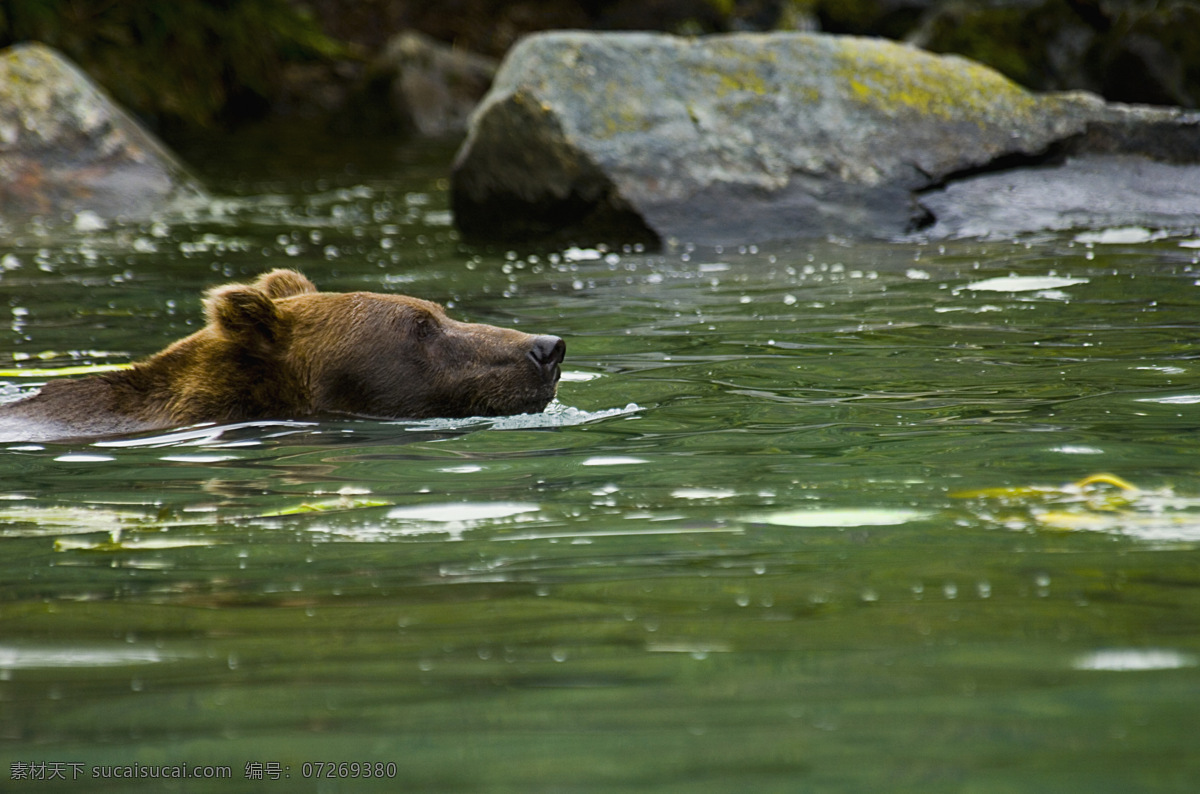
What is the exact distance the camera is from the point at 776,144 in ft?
34.7

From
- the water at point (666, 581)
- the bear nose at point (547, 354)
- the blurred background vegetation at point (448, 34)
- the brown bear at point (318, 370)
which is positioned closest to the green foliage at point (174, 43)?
the blurred background vegetation at point (448, 34)

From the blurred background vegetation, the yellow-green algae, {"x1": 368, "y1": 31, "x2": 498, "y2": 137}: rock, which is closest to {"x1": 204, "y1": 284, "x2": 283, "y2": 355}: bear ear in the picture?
the yellow-green algae

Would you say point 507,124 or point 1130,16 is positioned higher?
point 1130,16

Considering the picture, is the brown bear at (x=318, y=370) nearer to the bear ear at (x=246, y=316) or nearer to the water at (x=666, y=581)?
the bear ear at (x=246, y=316)

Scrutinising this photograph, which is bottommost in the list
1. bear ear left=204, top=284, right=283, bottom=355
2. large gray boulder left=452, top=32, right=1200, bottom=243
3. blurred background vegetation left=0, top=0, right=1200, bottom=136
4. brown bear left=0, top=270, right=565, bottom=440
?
brown bear left=0, top=270, right=565, bottom=440

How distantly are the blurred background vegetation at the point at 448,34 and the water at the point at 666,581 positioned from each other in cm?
1228

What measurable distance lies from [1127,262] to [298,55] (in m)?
23.0

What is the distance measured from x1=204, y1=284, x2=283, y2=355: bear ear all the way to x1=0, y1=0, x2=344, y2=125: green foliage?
1892 cm

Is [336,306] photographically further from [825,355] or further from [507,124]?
[507,124]

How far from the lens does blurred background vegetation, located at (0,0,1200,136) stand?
57.0ft

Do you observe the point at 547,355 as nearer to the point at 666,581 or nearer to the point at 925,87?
the point at 666,581

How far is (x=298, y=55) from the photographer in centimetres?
2827

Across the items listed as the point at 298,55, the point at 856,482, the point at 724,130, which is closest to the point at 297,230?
the point at 724,130

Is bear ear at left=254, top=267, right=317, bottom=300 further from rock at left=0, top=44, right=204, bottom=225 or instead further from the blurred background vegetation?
the blurred background vegetation
